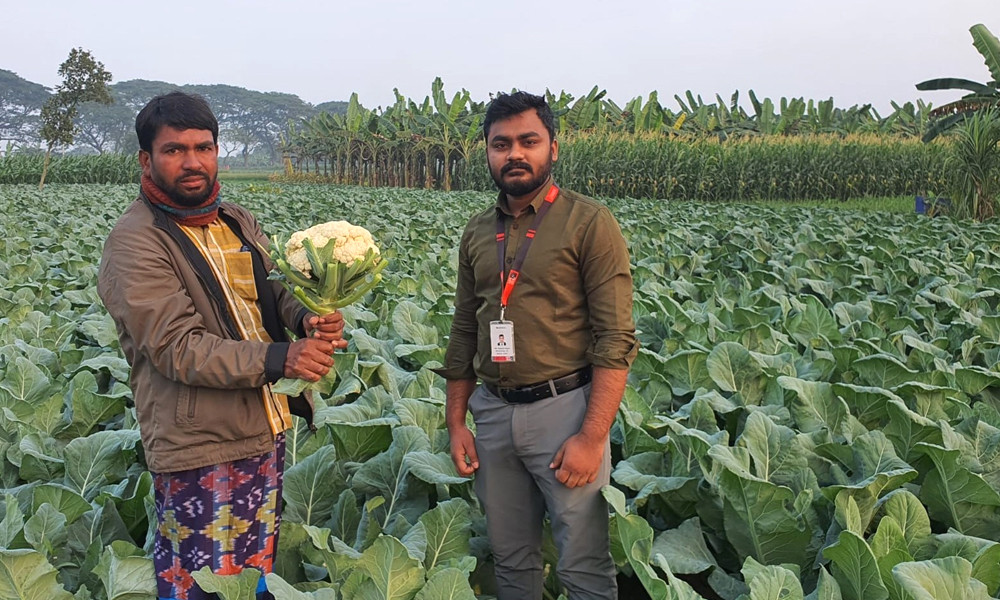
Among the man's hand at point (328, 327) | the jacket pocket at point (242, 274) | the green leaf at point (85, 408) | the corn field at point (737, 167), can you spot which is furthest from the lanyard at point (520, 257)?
the corn field at point (737, 167)

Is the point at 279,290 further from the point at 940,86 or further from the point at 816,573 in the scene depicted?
the point at 940,86

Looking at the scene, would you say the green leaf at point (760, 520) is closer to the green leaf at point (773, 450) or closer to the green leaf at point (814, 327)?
the green leaf at point (773, 450)

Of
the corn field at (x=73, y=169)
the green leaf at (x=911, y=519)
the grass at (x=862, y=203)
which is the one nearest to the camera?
the green leaf at (x=911, y=519)

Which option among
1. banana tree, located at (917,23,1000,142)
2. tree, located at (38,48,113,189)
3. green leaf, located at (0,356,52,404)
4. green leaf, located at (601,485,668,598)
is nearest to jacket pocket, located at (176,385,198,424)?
green leaf, located at (601,485,668,598)

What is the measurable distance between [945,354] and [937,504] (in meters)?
2.02

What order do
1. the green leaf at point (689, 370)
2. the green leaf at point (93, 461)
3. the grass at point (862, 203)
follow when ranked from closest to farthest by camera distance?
the green leaf at point (93, 461) → the green leaf at point (689, 370) → the grass at point (862, 203)

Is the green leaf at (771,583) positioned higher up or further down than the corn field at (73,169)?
further down

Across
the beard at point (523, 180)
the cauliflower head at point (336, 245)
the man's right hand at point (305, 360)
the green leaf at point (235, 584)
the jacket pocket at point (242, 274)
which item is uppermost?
the beard at point (523, 180)

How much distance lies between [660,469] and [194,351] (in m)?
1.57

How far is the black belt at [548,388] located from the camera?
1984mm

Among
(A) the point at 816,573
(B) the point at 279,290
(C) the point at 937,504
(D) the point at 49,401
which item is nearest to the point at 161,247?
(B) the point at 279,290

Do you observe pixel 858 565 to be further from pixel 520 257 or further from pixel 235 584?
pixel 235 584

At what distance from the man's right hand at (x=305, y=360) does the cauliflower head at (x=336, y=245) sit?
0.17 metres

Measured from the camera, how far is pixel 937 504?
229 cm
